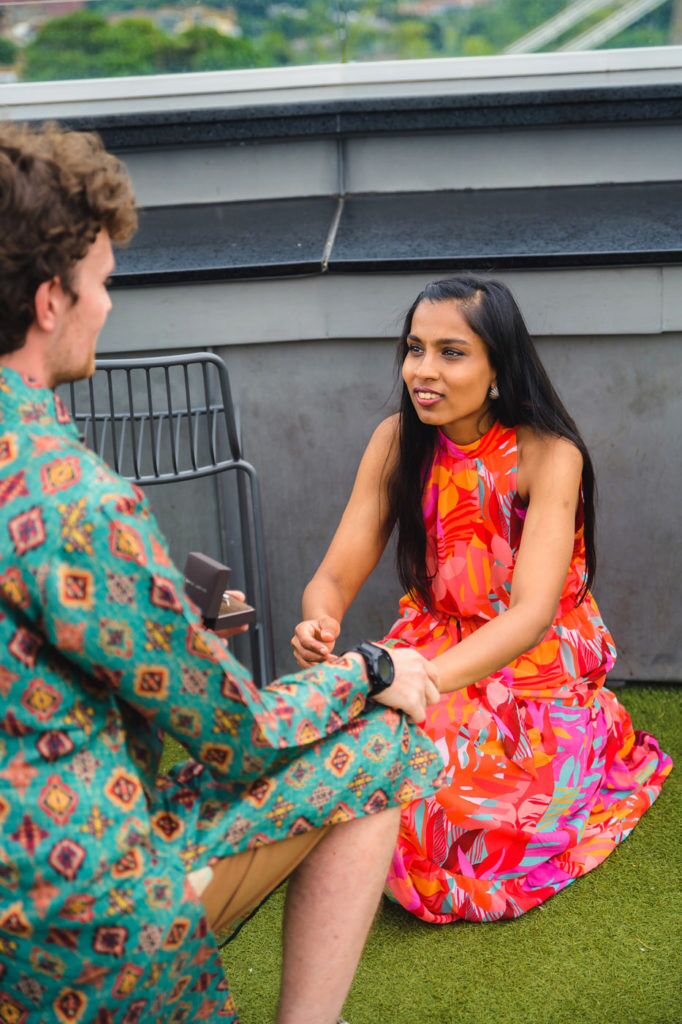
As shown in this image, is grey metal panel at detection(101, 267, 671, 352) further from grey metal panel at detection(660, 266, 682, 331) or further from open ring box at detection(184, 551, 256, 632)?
open ring box at detection(184, 551, 256, 632)

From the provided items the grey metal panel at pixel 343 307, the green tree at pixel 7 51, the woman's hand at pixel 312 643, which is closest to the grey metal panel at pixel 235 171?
the green tree at pixel 7 51

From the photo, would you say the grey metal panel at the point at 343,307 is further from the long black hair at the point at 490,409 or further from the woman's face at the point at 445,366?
the woman's face at the point at 445,366

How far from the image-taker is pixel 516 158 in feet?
12.4

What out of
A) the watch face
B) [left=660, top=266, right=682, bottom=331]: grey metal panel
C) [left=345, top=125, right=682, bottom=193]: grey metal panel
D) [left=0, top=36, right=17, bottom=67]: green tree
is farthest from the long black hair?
[left=0, top=36, right=17, bottom=67]: green tree

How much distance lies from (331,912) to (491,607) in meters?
0.93

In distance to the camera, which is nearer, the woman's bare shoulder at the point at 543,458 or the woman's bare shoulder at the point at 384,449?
the woman's bare shoulder at the point at 543,458

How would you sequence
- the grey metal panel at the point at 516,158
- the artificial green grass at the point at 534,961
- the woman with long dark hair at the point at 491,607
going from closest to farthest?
1. the artificial green grass at the point at 534,961
2. the woman with long dark hair at the point at 491,607
3. the grey metal panel at the point at 516,158

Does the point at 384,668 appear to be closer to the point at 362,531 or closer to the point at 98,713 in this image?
the point at 98,713

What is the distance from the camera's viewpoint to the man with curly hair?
1214mm

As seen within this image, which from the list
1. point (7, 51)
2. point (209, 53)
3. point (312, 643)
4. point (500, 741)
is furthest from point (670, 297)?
point (7, 51)

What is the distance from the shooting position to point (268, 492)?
9.83 feet

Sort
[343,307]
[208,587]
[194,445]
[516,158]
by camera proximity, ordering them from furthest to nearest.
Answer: [516,158]
[343,307]
[194,445]
[208,587]

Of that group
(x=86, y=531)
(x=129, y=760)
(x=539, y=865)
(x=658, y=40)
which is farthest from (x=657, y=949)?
(x=658, y=40)

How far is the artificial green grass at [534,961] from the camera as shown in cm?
195
